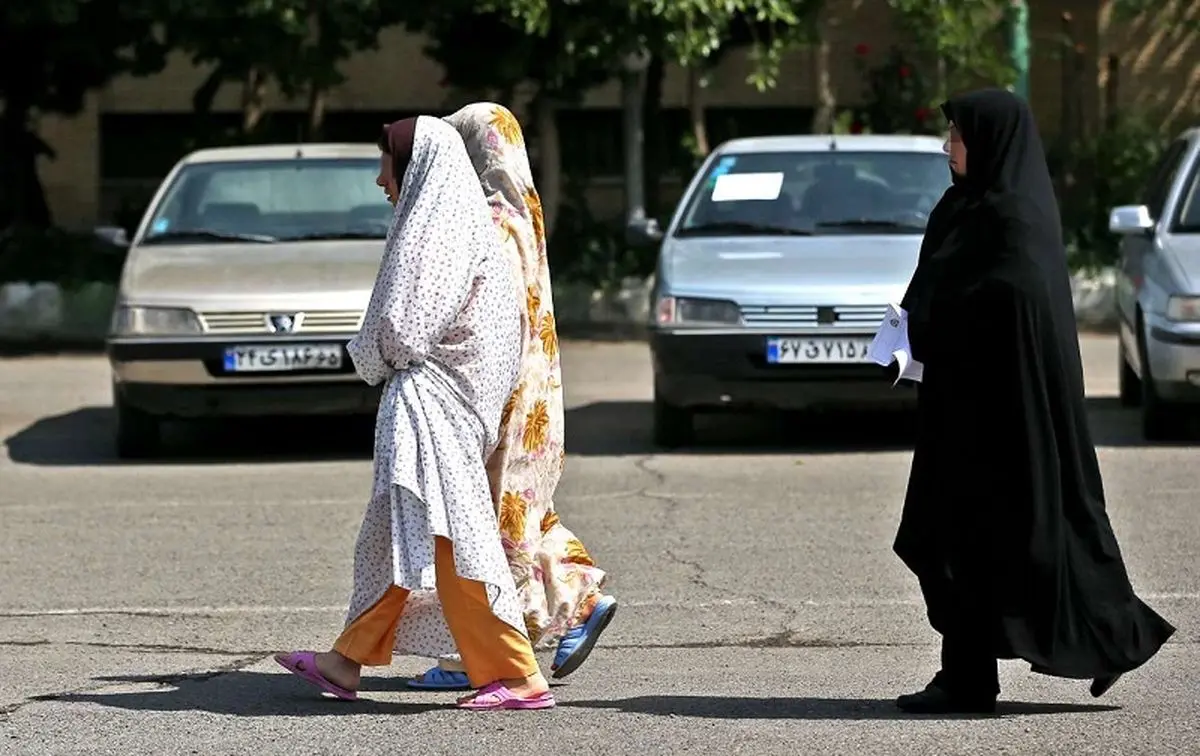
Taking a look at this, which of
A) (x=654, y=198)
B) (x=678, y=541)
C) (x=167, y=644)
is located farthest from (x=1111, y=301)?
(x=167, y=644)

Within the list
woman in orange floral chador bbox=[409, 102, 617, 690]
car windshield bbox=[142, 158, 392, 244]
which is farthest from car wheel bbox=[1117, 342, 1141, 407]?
woman in orange floral chador bbox=[409, 102, 617, 690]

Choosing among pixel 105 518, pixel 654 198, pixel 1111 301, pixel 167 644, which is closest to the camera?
pixel 167 644

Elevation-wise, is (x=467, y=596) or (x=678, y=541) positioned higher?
(x=467, y=596)

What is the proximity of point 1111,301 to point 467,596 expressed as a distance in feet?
45.2

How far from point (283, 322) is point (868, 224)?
317 cm

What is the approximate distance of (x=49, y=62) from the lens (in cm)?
2052

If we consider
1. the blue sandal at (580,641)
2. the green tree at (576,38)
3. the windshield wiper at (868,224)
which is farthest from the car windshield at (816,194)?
the blue sandal at (580,641)

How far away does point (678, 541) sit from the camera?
31.7 ft

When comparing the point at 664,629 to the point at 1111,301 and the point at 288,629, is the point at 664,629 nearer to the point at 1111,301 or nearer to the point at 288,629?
the point at 288,629

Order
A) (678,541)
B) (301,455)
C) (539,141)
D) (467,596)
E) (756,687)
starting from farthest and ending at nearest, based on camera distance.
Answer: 1. (539,141)
2. (301,455)
3. (678,541)
4. (756,687)
5. (467,596)

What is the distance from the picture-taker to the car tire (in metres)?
12.4

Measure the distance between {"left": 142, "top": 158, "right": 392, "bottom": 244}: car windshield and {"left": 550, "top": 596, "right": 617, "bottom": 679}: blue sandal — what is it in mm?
6680

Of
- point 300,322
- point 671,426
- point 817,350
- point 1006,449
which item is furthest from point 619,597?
point 671,426

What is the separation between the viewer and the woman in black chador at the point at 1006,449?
6.02 metres
